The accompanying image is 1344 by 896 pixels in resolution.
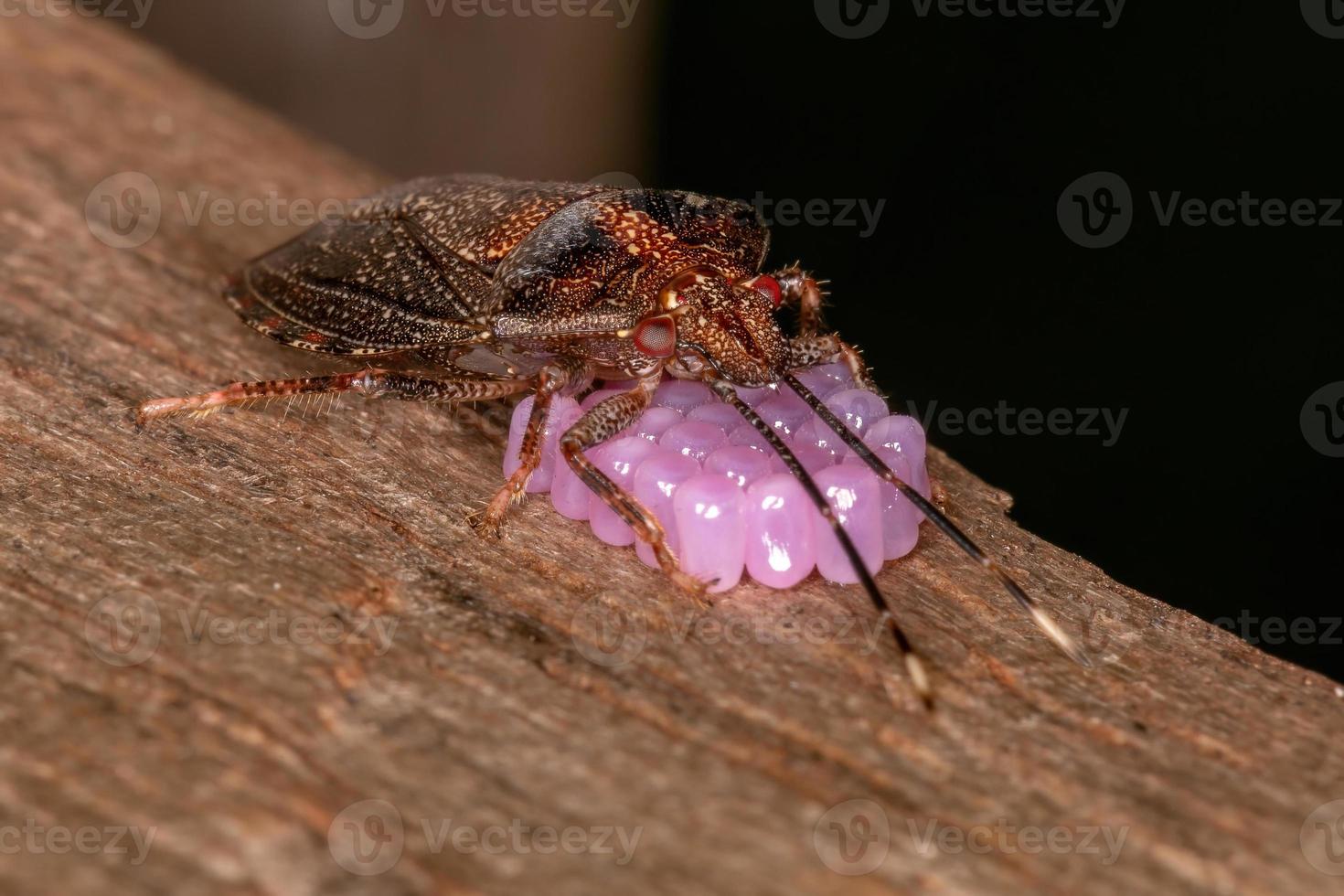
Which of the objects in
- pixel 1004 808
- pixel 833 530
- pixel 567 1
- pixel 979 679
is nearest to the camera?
pixel 1004 808

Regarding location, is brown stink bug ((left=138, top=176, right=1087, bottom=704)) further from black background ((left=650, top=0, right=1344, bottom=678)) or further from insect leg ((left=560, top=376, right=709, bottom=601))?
black background ((left=650, top=0, right=1344, bottom=678))

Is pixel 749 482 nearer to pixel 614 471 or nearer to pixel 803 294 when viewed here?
pixel 614 471

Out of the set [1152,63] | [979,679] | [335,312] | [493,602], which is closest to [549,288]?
[335,312]

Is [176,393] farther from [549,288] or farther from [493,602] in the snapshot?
[493,602]

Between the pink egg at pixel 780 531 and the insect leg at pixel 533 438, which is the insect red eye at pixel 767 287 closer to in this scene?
the insect leg at pixel 533 438

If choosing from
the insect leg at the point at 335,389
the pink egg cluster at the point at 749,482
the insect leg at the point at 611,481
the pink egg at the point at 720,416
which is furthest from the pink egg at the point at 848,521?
the insect leg at the point at 335,389

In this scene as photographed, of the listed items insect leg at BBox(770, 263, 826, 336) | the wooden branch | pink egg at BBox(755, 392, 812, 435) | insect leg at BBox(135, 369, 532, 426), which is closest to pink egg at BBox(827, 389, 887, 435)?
pink egg at BBox(755, 392, 812, 435)

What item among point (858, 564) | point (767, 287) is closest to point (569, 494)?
point (767, 287)

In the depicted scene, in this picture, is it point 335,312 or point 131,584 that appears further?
point 335,312
